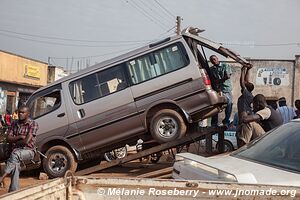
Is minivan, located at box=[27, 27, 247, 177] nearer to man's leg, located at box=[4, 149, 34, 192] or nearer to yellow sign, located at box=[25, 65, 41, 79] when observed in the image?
man's leg, located at box=[4, 149, 34, 192]

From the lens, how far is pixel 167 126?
870 cm

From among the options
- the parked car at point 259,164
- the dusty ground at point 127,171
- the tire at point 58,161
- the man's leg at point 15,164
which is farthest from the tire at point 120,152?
the parked car at point 259,164

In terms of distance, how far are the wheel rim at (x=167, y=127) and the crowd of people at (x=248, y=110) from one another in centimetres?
123

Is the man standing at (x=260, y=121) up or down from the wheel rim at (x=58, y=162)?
up

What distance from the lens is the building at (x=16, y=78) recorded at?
2886 centimetres

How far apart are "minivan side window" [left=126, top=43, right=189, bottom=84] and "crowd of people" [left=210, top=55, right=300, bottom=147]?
3.25ft

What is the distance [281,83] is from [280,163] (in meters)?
27.4

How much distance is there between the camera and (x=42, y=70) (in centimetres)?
3538

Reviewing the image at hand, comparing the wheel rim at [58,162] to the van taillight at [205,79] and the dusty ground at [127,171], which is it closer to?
the dusty ground at [127,171]

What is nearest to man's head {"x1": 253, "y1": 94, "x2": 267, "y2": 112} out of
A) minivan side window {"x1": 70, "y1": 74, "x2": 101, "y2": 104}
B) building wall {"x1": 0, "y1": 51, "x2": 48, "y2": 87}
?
minivan side window {"x1": 70, "y1": 74, "x2": 101, "y2": 104}

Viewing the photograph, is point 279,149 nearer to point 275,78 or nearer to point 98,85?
point 98,85

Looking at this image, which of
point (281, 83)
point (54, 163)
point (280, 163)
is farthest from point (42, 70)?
point (280, 163)

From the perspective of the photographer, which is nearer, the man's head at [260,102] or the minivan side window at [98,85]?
the man's head at [260,102]

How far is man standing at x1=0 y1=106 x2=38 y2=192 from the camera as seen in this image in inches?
273
